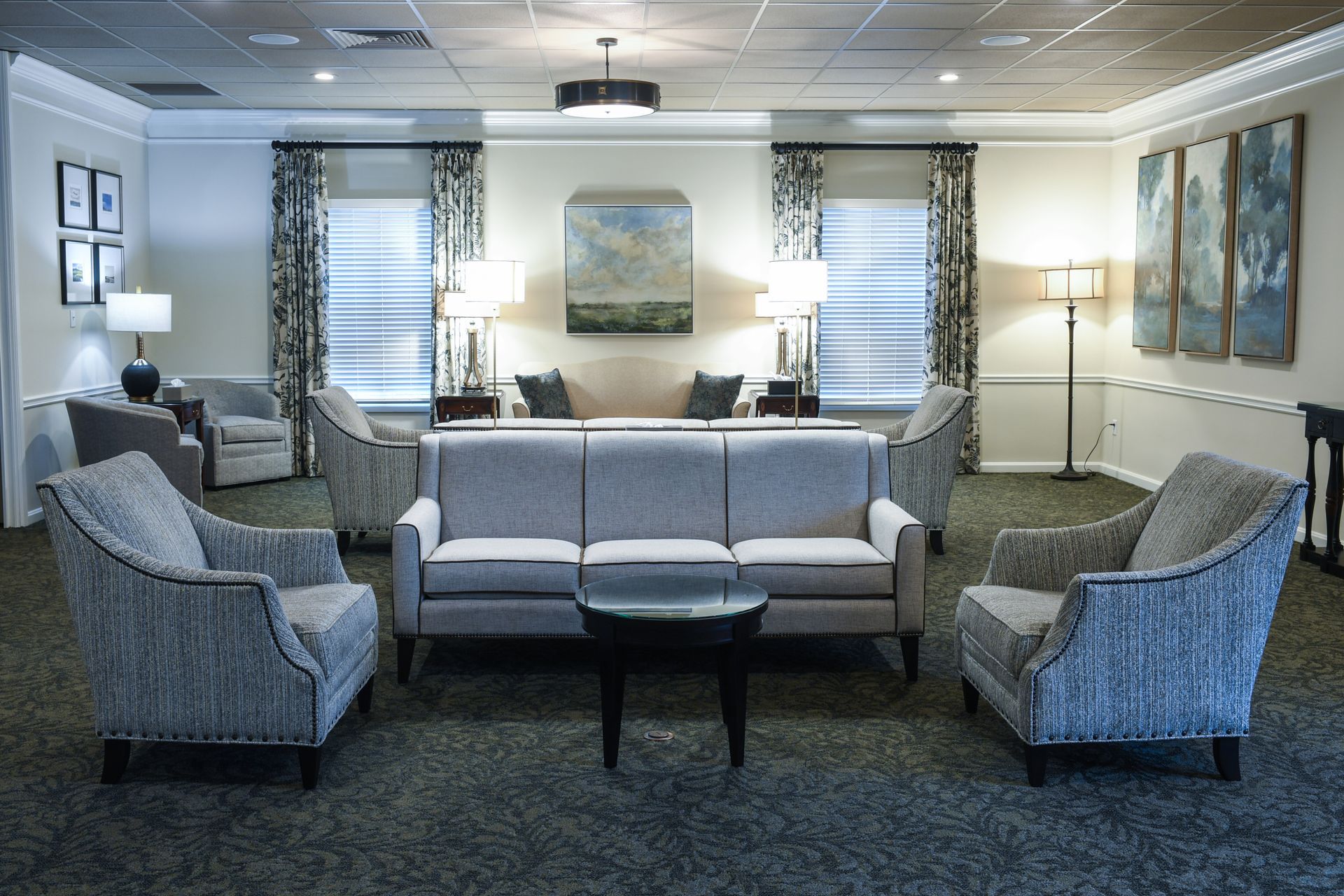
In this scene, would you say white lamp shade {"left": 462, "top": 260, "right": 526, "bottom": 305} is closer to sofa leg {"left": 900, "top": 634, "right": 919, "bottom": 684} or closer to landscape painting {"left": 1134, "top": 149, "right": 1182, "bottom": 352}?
landscape painting {"left": 1134, "top": 149, "right": 1182, "bottom": 352}

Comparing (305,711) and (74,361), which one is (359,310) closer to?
(74,361)

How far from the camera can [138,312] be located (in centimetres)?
796

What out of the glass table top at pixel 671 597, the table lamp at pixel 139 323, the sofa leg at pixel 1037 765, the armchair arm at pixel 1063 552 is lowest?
the sofa leg at pixel 1037 765

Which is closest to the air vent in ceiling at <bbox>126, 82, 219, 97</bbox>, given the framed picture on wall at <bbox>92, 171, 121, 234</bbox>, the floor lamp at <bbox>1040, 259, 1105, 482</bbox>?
the framed picture on wall at <bbox>92, 171, 121, 234</bbox>

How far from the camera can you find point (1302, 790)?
10.6 ft

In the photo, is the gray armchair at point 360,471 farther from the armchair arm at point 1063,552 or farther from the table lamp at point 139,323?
the armchair arm at point 1063,552

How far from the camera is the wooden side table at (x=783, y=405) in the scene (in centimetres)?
882

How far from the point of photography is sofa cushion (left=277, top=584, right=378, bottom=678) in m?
3.29

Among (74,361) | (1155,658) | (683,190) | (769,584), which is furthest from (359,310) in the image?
(1155,658)

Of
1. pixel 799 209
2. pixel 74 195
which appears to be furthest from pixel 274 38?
pixel 799 209

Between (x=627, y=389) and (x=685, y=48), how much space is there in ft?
10.1

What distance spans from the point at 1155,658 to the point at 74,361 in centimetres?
745

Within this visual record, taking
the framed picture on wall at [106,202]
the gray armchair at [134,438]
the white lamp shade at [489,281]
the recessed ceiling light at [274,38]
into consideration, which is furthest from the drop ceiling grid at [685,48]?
the gray armchair at [134,438]

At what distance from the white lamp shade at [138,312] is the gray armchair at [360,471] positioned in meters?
2.41
